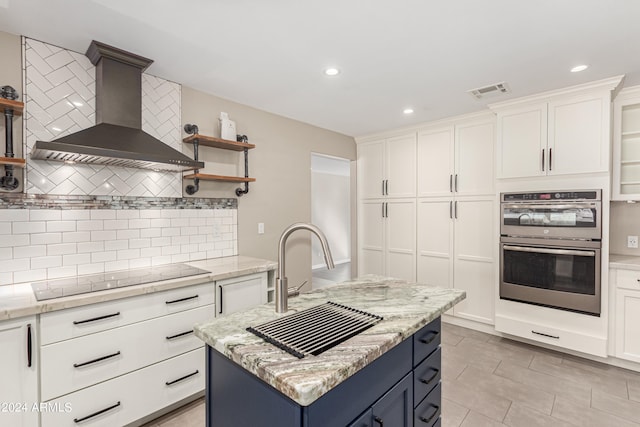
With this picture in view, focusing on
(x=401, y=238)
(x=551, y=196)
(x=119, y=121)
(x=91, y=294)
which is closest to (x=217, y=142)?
(x=119, y=121)

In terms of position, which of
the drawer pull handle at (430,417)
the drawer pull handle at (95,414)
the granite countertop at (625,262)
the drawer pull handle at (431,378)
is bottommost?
the drawer pull handle at (95,414)

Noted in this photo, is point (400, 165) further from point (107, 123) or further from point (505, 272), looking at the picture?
point (107, 123)

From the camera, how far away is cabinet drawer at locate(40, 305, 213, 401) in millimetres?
1596

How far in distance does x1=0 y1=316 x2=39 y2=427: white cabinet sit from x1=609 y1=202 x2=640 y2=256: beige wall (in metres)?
4.53

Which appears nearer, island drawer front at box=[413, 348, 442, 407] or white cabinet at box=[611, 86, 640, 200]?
island drawer front at box=[413, 348, 442, 407]

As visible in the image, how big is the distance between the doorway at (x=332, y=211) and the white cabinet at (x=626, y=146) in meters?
4.53

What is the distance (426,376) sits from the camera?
4.78ft

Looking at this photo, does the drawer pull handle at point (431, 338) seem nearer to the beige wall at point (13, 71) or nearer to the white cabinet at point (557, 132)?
the white cabinet at point (557, 132)

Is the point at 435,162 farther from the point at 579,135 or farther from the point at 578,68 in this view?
the point at 578,68

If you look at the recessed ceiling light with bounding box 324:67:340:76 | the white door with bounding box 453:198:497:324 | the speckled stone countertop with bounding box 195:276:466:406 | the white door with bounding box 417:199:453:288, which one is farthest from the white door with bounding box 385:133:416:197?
the speckled stone countertop with bounding box 195:276:466:406

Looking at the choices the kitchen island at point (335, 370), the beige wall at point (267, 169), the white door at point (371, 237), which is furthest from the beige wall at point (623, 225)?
the beige wall at point (267, 169)

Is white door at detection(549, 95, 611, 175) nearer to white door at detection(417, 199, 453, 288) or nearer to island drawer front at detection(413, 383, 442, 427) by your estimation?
white door at detection(417, 199, 453, 288)

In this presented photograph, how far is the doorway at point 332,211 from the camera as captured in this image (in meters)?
7.12

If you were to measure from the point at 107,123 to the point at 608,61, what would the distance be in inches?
141
